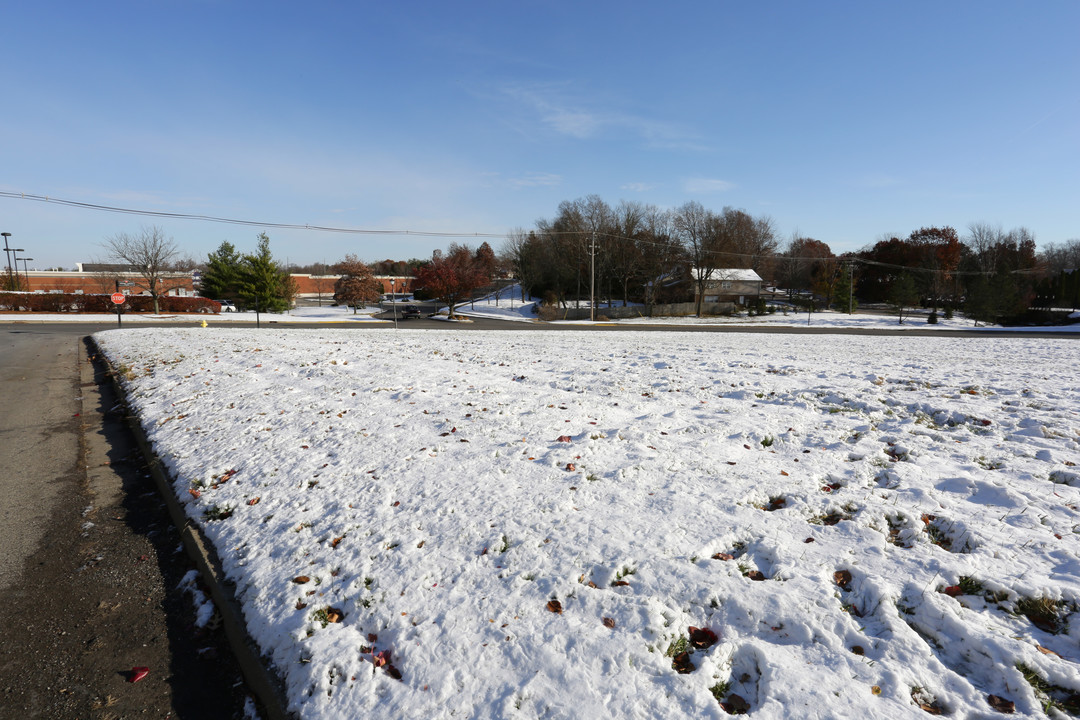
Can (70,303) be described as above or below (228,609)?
above

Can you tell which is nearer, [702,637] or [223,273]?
[702,637]

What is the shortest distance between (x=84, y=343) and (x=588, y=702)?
24.8 metres

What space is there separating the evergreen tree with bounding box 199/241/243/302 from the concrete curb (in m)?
53.9

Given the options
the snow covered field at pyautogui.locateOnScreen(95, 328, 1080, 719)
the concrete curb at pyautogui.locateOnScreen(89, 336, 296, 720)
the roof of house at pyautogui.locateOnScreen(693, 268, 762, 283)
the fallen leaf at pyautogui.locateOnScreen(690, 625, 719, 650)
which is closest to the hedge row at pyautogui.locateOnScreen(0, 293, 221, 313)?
the concrete curb at pyautogui.locateOnScreen(89, 336, 296, 720)

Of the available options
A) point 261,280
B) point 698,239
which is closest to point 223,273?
point 261,280

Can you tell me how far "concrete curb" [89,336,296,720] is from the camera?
2.92m

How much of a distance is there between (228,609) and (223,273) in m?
58.9

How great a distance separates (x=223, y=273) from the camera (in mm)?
52812

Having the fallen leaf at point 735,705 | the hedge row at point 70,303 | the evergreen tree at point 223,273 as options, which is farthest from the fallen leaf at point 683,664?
the evergreen tree at point 223,273

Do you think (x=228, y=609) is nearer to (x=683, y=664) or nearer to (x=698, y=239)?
(x=683, y=664)

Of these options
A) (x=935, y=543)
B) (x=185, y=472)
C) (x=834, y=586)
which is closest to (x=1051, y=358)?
(x=935, y=543)

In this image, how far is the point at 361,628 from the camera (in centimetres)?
318

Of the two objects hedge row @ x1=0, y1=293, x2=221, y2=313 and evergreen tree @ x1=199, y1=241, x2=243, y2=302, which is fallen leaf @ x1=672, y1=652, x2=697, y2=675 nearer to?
hedge row @ x1=0, y1=293, x2=221, y2=313

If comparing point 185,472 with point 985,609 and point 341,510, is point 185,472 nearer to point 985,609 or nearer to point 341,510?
point 341,510
